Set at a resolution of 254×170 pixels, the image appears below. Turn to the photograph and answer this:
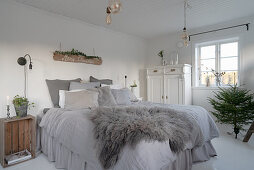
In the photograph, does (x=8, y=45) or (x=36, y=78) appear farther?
(x=36, y=78)

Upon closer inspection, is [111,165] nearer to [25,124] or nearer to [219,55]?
[25,124]

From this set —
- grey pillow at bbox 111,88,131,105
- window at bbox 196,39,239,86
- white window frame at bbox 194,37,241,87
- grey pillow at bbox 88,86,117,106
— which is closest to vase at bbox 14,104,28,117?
grey pillow at bbox 88,86,117,106

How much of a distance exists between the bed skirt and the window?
214cm

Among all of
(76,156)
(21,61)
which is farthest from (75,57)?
(76,156)

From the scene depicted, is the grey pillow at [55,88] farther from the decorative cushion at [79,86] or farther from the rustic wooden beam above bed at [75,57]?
the rustic wooden beam above bed at [75,57]

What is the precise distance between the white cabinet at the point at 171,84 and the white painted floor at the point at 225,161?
1384 millimetres

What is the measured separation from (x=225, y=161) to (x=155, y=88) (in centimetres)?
237

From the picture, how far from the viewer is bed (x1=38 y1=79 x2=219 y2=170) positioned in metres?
1.19

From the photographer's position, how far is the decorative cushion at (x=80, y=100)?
7.88 ft

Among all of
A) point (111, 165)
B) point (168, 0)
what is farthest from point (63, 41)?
point (111, 165)

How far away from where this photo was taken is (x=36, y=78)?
9.14ft

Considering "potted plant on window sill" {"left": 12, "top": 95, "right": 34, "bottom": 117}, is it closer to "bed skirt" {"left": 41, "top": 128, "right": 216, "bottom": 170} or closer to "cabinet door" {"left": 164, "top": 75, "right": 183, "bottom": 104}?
"bed skirt" {"left": 41, "top": 128, "right": 216, "bottom": 170}

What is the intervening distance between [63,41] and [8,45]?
926mm

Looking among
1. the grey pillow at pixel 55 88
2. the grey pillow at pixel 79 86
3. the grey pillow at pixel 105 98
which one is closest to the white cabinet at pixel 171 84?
the grey pillow at pixel 105 98
